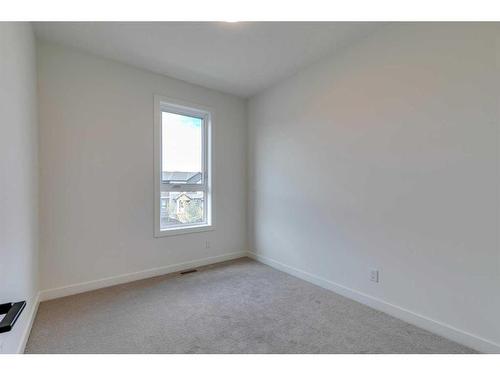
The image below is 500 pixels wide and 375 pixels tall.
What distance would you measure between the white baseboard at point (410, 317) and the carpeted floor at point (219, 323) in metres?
0.06

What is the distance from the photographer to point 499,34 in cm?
157

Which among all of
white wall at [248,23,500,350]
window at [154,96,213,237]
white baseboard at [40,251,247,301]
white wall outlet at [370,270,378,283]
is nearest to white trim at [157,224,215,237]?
window at [154,96,213,237]

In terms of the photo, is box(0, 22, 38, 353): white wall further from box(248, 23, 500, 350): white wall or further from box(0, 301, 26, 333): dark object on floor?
box(248, 23, 500, 350): white wall

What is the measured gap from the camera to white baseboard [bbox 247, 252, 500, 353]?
166 cm

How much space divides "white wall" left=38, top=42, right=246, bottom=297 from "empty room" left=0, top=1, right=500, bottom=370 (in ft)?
0.06

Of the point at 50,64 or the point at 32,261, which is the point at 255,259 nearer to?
the point at 32,261

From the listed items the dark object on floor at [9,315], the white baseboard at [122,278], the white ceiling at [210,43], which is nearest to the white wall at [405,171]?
the white ceiling at [210,43]

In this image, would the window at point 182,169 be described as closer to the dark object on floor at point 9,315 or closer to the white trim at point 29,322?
the white trim at point 29,322

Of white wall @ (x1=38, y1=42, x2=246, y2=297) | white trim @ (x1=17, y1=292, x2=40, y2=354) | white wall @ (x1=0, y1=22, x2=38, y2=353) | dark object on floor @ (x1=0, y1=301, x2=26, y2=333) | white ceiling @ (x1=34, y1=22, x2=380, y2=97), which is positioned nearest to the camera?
dark object on floor @ (x1=0, y1=301, x2=26, y2=333)

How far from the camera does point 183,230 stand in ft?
10.8

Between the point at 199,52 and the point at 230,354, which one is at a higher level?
the point at 199,52

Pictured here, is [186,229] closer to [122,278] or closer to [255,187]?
[122,278]
